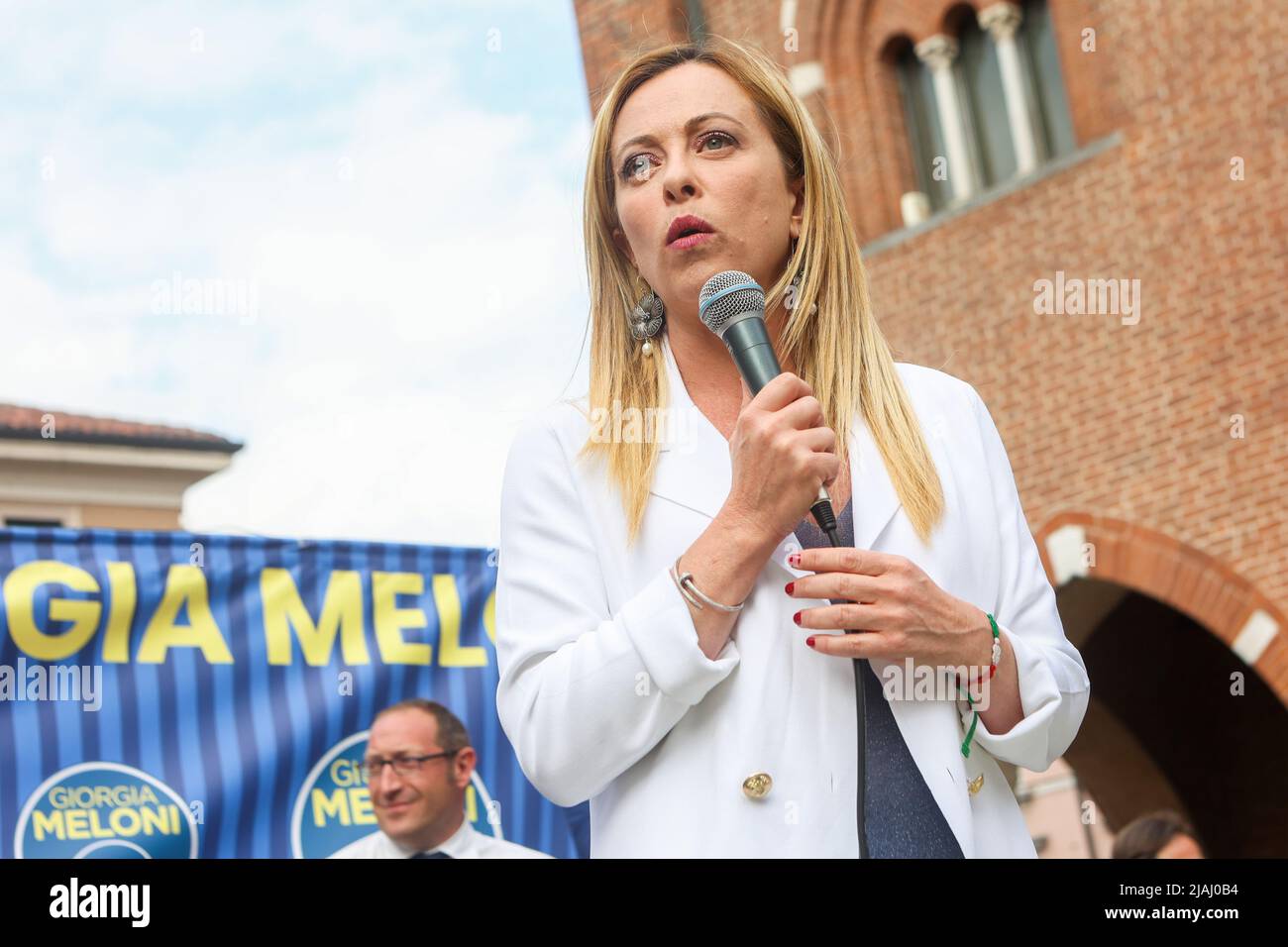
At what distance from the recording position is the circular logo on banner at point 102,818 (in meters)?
4.94

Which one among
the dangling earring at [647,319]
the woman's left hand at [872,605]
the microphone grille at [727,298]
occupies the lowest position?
the woman's left hand at [872,605]

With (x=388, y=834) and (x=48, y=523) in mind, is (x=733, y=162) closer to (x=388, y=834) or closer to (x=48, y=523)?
(x=388, y=834)

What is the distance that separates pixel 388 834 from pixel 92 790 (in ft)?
3.24

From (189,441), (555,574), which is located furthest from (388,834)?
(189,441)

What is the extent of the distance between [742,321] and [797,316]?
0.18 meters

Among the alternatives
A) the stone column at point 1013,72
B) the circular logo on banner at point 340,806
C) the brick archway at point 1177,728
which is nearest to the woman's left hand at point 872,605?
the circular logo on banner at point 340,806

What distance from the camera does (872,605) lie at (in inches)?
64.7

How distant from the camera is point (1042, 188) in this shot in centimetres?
1146

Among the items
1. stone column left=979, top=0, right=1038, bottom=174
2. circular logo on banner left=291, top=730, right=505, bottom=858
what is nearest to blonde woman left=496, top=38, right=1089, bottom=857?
circular logo on banner left=291, top=730, right=505, bottom=858

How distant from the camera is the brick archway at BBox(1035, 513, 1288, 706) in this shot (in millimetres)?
10266

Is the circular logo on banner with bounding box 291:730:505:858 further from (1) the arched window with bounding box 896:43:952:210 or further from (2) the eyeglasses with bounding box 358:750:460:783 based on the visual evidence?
(1) the arched window with bounding box 896:43:952:210

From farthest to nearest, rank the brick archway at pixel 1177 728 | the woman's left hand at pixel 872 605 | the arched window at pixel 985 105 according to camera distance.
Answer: the brick archway at pixel 1177 728 < the arched window at pixel 985 105 < the woman's left hand at pixel 872 605
